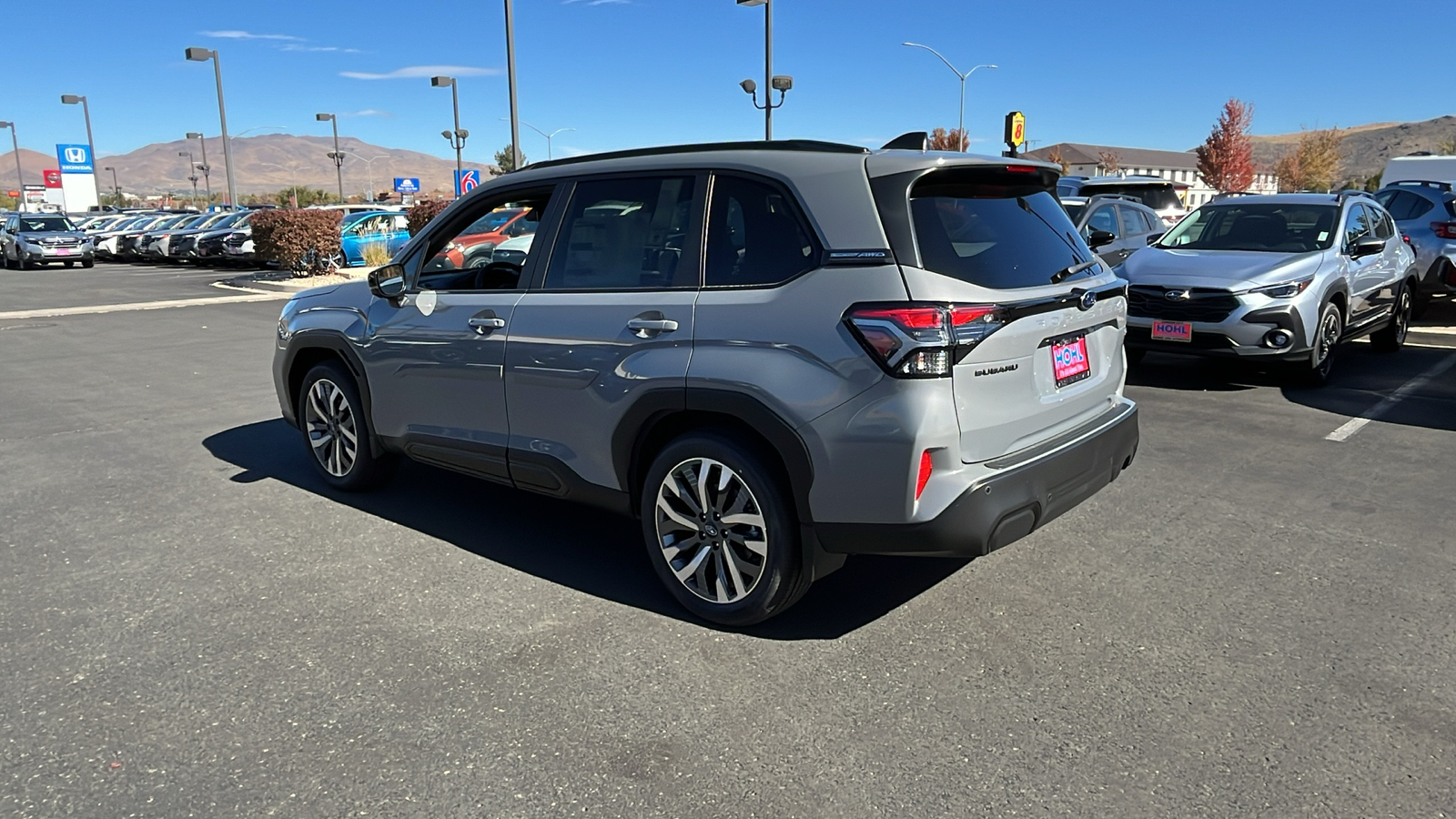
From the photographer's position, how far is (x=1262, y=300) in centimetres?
798

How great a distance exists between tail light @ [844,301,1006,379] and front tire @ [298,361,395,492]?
3.13 m

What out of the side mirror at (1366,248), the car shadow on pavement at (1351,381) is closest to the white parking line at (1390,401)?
the car shadow on pavement at (1351,381)

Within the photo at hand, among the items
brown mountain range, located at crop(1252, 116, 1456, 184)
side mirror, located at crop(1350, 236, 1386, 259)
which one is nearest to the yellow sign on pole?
side mirror, located at crop(1350, 236, 1386, 259)

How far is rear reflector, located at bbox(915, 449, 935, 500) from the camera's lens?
3.35 m

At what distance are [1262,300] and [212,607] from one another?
7.55 metres

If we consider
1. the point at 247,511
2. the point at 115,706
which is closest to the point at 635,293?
the point at 115,706

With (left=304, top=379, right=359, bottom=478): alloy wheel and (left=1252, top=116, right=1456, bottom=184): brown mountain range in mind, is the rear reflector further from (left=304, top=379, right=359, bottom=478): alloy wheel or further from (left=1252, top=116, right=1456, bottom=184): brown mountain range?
(left=1252, top=116, right=1456, bottom=184): brown mountain range

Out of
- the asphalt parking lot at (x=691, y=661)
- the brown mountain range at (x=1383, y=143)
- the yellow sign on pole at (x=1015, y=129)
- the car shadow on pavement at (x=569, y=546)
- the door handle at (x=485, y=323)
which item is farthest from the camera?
the brown mountain range at (x=1383, y=143)

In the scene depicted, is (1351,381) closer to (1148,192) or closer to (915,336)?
(915,336)

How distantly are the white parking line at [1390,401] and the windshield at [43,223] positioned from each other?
108ft

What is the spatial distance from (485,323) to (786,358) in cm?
167

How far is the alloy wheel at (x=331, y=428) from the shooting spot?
217 inches

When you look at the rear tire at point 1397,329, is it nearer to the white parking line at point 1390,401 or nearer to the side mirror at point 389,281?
the white parking line at point 1390,401

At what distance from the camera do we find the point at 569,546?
484 cm
